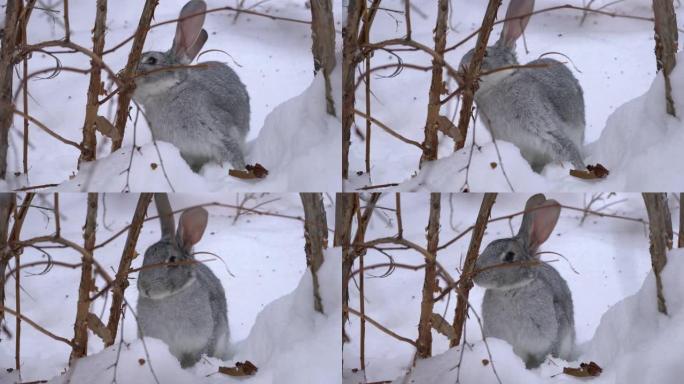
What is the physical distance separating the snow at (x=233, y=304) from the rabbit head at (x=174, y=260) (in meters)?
0.02

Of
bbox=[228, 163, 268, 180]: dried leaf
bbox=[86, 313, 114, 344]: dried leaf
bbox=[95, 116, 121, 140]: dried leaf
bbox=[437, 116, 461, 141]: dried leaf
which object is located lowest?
bbox=[86, 313, 114, 344]: dried leaf

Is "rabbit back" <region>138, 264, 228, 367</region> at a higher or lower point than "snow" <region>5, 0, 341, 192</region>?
lower

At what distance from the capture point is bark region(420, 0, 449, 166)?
1.49 meters

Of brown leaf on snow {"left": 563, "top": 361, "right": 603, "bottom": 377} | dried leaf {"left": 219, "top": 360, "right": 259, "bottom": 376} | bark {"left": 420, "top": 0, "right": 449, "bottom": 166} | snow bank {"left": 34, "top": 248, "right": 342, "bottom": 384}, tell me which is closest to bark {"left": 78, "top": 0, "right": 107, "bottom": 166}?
snow bank {"left": 34, "top": 248, "right": 342, "bottom": 384}

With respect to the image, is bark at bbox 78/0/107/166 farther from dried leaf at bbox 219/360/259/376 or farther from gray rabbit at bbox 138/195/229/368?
dried leaf at bbox 219/360/259/376

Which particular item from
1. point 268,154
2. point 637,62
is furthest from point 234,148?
point 637,62

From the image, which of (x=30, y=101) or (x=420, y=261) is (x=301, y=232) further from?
(x=30, y=101)

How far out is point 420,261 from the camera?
5.15ft

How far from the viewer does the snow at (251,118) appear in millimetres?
1513

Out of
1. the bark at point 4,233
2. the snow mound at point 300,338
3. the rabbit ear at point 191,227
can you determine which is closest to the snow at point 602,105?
the snow mound at point 300,338

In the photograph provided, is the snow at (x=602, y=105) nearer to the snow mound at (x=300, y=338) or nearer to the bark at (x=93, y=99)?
the snow mound at (x=300, y=338)

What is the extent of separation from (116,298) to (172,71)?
452 millimetres

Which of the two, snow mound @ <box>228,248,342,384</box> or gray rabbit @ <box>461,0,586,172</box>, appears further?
snow mound @ <box>228,248,342,384</box>

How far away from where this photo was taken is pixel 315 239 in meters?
1.58
